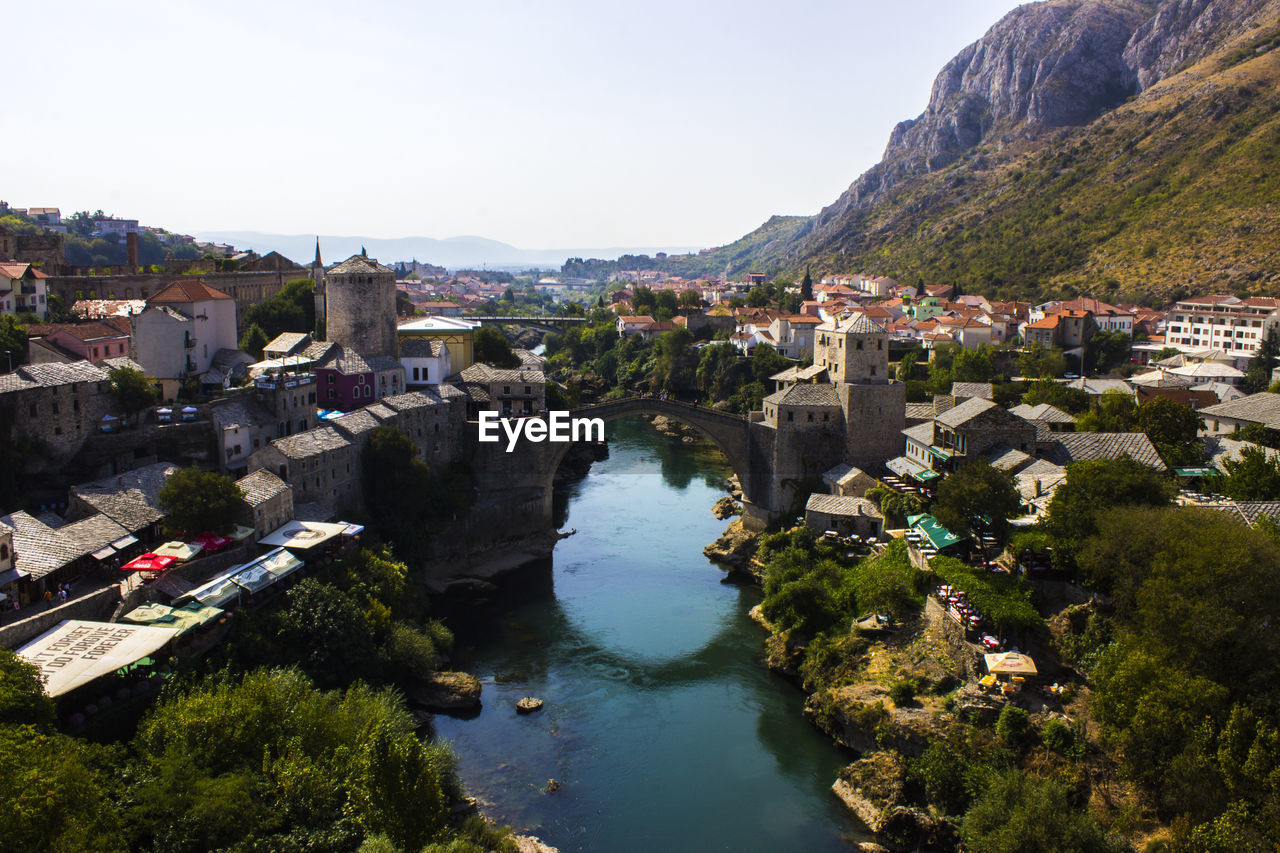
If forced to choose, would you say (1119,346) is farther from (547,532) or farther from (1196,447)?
(547,532)

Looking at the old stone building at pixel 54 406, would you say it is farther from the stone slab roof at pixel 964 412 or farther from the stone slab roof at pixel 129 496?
the stone slab roof at pixel 964 412

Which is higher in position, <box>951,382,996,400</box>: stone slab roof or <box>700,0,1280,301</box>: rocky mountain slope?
<box>700,0,1280,301</box>: rocky mountain slope

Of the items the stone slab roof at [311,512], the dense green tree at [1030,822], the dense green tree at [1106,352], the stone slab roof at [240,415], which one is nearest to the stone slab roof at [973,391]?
the dense green tree at [1106,352]

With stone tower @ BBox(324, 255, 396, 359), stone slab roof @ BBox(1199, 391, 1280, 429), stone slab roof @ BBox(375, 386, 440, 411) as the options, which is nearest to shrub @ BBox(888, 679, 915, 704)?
stone slab roof @ BBox(1199, 391, 1280, 429)

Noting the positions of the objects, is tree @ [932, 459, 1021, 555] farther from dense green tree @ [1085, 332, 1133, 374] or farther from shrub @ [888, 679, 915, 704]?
dense green tree @ [1085, 332, 1133, 374]

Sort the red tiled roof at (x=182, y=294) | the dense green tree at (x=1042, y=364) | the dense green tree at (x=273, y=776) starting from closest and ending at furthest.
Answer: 1. the dense green tree at (x=273, y=776)
2. the red tiled roof at (x=182, y=294)
3. the dense green tree at (x=1042, y=364)

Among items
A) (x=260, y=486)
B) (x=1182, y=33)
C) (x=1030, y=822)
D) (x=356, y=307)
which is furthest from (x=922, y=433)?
(x=1182, y=33)

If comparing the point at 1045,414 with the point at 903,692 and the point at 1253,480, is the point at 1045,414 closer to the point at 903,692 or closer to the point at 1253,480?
the point at 1253,480
